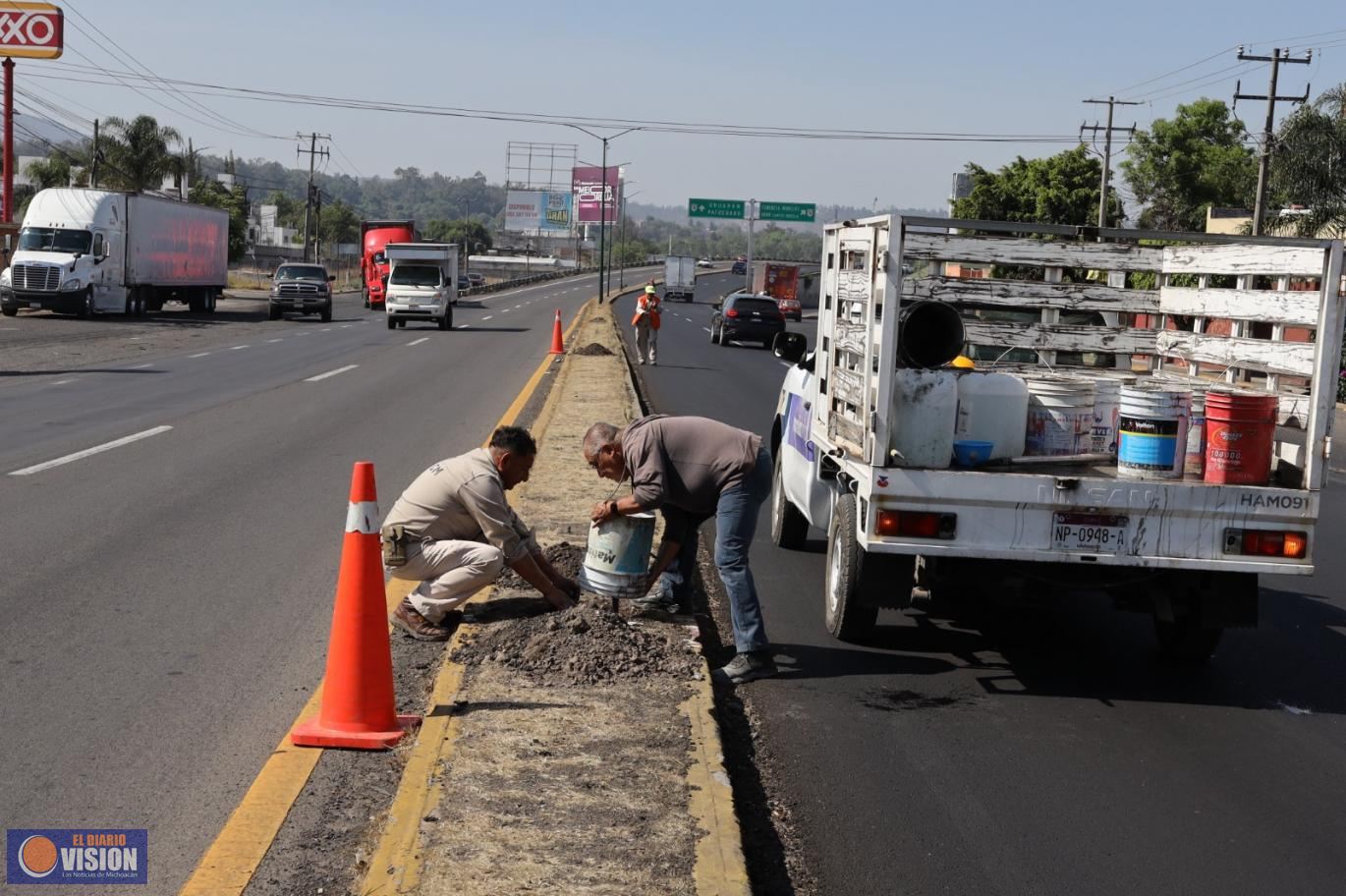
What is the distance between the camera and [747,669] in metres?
6.85

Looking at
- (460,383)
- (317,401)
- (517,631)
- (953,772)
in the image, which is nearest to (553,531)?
(517,631)

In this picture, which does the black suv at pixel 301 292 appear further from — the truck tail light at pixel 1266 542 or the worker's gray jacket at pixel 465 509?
the truck tail light at pixel 1266 542

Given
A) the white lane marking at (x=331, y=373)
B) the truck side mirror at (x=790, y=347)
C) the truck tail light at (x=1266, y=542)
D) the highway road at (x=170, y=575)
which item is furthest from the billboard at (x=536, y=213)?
the truck tail light at (x=1266, y=542)

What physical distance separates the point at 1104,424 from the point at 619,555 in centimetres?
261

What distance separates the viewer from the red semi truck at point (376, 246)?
59.6m

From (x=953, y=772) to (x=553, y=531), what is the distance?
14.0 feet

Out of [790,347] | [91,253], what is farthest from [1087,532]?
[91,253]

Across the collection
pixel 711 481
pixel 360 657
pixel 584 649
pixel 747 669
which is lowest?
pixel 747 669

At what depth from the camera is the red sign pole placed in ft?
180

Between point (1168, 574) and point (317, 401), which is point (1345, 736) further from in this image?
point (317, 401)

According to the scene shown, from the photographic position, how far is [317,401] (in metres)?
19.6

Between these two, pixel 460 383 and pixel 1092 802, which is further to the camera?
pixel 460 383

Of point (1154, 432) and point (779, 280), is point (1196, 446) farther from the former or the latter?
point (779, 280)

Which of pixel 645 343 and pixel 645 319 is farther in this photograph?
pixel 645 343
